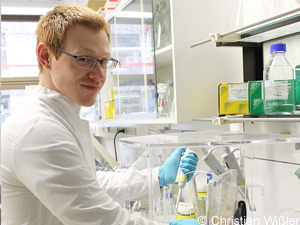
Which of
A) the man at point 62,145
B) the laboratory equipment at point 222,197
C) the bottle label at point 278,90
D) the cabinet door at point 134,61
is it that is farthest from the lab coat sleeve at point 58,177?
the cabinet door at point 134,61

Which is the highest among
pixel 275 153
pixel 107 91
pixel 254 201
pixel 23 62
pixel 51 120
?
pixel 23 62

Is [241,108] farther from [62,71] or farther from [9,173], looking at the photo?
[9,173]

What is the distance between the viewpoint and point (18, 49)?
3842mm

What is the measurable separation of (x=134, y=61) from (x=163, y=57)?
1.22 feet

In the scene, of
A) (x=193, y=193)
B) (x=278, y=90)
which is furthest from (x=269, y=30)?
(x=193, y=193)

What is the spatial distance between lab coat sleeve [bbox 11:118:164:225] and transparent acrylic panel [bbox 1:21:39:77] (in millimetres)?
3320

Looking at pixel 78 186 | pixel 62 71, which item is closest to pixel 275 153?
pixel 78 186

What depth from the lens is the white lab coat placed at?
0.80 metres

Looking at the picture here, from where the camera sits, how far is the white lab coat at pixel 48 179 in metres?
0.80

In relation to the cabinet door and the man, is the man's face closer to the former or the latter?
the man

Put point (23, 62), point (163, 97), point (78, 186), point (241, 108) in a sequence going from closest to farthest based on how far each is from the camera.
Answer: point (78, 186) < point (241, 108) < point (163, 97) < point (23, 62)

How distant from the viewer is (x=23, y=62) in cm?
389

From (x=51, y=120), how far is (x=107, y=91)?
4.58 feet

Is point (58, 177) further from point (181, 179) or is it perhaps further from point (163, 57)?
point (163, 57)
